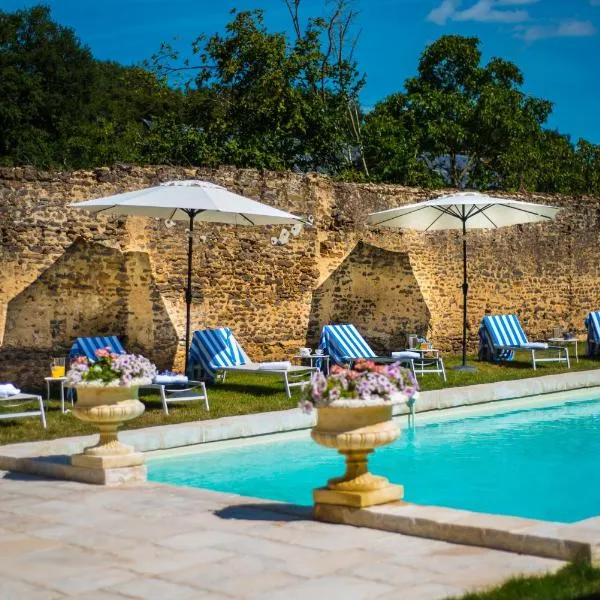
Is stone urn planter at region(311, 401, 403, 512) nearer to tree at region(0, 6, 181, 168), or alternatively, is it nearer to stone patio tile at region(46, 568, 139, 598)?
stone patio tile at region(46, 568, 139, 598)

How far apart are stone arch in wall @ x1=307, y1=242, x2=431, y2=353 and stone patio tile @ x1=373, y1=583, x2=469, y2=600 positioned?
39.4 feet

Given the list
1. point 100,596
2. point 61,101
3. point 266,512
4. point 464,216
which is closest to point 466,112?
point 61,101

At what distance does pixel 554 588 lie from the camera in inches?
163

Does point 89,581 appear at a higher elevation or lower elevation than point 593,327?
lower

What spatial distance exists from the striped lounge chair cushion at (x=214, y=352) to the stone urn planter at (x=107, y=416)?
5.05m

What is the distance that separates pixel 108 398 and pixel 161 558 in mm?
2439

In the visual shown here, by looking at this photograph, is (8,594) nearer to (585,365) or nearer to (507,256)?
(585,365)

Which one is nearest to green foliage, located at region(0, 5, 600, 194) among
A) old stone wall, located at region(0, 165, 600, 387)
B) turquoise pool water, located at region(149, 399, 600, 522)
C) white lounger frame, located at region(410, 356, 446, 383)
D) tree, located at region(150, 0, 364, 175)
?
tree, located at region(150, 0, 364, 175)

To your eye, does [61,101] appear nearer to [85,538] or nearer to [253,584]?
[85,538]

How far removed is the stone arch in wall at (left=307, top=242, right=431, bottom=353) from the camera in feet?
54.1

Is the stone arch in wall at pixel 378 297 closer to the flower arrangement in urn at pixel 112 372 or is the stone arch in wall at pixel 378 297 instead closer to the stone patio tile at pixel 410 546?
the flower arrangement in urn at pixel 112 372

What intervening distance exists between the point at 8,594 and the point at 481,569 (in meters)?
1.97

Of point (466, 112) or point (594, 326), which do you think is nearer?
point (594, 326)

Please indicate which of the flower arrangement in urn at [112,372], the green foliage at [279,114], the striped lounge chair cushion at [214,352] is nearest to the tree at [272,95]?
the green foliage at [279,114]
